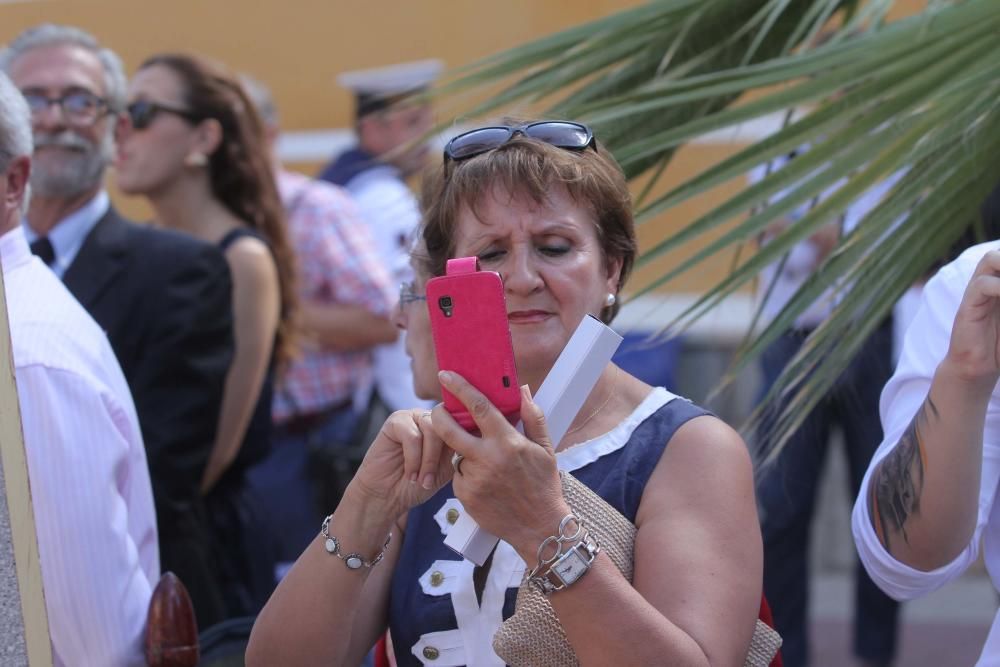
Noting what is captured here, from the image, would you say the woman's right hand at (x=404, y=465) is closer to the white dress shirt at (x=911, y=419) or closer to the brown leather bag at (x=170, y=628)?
the brown leather bag at (x=170, y=628)

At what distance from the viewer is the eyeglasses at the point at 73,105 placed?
3.21 meters

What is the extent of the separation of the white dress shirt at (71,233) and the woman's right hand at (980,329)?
193cm

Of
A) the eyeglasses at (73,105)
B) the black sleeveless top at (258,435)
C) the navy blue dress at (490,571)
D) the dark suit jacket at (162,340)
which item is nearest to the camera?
the navy blue dress at (490,571)

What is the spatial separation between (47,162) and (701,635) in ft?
6.65

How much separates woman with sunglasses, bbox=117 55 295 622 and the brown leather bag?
131 cm

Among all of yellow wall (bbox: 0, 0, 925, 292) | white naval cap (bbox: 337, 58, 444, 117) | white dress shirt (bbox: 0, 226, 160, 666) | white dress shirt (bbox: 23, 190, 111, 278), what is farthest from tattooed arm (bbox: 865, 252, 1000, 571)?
yellow wall (bbox: 0, 0, 925, 292)

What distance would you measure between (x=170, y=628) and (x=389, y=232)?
2.76 m

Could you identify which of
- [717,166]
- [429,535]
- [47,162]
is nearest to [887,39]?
[717,166]

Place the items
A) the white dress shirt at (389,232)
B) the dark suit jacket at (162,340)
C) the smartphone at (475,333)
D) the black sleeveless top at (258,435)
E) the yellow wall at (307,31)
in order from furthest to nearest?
the yellow wall at (307,31) → the white dress shirt at (389,232) → the black sleeveless top at (258,435) → the dark suit jacket at (162,340) → the smartphone at (475,333)

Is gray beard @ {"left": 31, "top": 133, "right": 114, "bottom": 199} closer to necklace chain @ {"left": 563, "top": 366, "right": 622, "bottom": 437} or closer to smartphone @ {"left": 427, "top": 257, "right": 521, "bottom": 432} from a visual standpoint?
necklace chain @ {"left": 563, "top": 366, "right": 622, "bottom": 437}

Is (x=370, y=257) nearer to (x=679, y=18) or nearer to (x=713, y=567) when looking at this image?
(x=679, y=18)

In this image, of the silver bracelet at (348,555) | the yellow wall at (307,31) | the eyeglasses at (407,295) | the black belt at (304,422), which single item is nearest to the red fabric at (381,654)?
the silver bracelet at (348,555)

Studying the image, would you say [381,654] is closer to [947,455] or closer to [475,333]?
[475,333]

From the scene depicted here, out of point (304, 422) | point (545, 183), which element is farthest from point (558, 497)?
point (304, 422)
